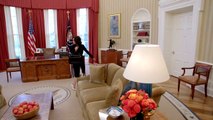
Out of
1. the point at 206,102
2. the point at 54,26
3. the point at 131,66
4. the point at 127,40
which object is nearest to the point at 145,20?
the point at 127,40

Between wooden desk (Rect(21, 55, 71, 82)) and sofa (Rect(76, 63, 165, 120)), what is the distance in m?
1.88

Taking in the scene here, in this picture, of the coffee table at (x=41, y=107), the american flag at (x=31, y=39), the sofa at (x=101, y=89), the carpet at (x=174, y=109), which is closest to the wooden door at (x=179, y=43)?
the carpet at (x=174, y=109)

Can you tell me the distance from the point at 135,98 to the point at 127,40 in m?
5.64

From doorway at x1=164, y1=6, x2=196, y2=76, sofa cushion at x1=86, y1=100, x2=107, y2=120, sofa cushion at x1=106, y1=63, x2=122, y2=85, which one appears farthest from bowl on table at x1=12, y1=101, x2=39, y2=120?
doorway at x1=164, y1=6, x2=196, y2=76

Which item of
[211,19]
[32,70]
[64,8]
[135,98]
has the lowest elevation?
[32,70]

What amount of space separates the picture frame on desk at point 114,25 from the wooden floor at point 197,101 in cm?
353

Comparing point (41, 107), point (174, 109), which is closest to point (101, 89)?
point (41, 107)

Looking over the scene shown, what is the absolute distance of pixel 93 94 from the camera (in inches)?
115

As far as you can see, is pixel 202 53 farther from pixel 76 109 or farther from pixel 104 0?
pixel 104 0

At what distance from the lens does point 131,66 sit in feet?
5.49

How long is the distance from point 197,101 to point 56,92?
356 centimetres

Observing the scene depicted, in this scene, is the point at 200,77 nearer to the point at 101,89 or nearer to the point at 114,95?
the point at 101,89

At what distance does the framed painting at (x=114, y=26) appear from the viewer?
703 cm

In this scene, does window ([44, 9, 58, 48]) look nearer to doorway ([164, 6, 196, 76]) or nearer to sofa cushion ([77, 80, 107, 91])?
sofa cushion ([77, 80, 107, 91])
